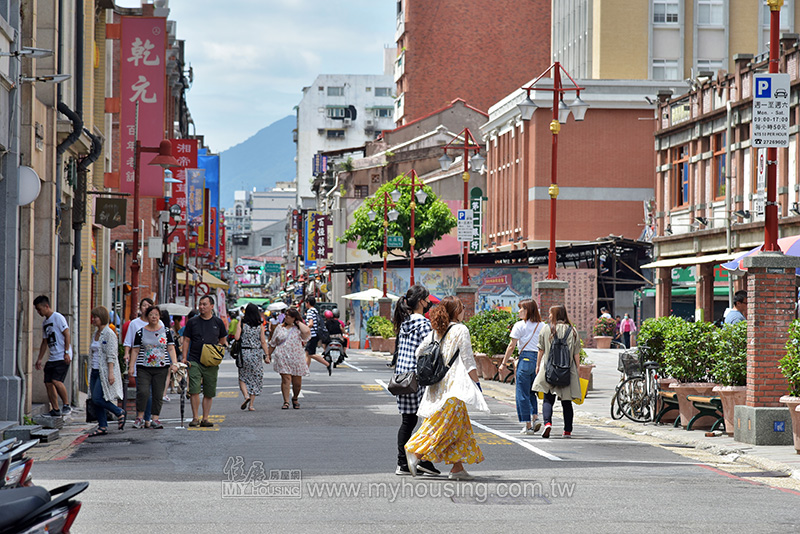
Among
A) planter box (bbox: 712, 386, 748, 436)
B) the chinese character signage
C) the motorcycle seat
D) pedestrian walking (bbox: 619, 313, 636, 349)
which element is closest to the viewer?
the motorcycle seat

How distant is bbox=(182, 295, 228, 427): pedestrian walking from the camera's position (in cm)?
1756

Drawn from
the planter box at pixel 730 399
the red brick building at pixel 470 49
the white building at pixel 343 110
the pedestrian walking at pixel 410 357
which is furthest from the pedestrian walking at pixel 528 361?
the white building at pixel 343 110

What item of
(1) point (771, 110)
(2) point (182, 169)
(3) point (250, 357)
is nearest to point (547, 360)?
(1) point (771, 110)

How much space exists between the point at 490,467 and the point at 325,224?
8675 cm

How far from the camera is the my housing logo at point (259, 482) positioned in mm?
10645

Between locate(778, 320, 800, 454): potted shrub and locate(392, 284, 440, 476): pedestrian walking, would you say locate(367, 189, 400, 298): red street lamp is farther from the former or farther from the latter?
locate(392, 284, 440, 476): pedestrian walking

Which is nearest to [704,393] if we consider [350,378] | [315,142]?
[350,378]

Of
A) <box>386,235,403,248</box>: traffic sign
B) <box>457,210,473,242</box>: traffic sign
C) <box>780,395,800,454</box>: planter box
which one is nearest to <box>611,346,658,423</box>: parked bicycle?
<box>780,395,800,454</box>: planter box

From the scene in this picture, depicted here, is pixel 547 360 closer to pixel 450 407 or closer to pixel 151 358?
pixel 450 407

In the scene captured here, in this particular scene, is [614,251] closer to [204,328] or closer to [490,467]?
[204,328]

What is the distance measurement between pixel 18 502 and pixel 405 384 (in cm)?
642

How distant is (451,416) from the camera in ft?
37.8

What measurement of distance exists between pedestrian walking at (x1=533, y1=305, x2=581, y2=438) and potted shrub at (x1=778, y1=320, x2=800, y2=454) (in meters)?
3.08

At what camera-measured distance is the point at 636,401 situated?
19.2 meters
